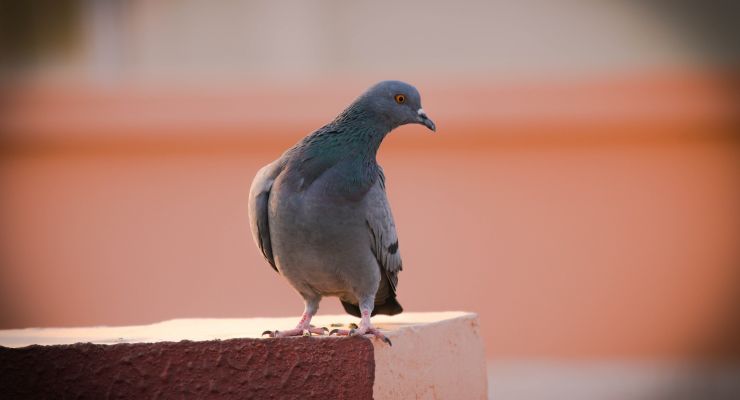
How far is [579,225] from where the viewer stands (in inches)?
406

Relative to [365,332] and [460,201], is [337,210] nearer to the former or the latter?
[365,332]

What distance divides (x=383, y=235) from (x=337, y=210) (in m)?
0.30

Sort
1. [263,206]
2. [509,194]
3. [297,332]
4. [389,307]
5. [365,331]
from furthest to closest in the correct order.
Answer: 1. [509,194]
2. [389,307]
3. [263,206]
4. [297,332]
5. [365,331]

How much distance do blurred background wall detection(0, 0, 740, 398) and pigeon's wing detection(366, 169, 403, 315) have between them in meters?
4.79

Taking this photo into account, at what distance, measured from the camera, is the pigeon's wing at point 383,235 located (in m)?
5.04

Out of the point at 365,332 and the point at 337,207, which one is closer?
the point at 365,332

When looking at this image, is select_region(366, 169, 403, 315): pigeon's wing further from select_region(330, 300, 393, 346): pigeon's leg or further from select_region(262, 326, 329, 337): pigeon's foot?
select_region(262, 326, 329, 337): pigeon's foot

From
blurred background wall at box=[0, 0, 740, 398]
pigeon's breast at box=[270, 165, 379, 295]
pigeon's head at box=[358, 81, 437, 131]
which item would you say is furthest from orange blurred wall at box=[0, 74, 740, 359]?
pigeon's breast at box=[270, 165, 379, 295]

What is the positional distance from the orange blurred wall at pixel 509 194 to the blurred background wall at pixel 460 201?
0.02 metres

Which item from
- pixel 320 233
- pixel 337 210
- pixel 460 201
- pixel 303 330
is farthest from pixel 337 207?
pixel 460 201

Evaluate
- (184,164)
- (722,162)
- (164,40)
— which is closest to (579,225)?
(722,162)

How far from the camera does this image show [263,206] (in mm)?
5059

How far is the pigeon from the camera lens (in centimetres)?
489

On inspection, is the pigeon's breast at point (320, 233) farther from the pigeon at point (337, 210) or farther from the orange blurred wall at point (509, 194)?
the orange blurred wall at point (509, 194)
